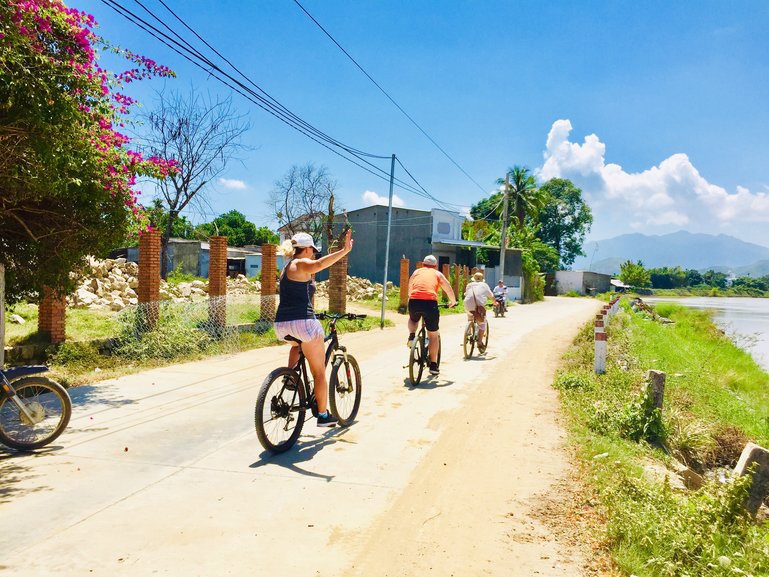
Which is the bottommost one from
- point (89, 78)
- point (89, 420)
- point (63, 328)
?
point (89, 420)

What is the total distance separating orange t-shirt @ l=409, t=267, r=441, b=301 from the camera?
923 cm

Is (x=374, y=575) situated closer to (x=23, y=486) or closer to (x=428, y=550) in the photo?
(x=428, y=550)

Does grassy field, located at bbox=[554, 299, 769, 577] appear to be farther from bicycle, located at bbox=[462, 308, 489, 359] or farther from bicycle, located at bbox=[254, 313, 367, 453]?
bicycle, located at bbox=[254, 313, 367, 453]

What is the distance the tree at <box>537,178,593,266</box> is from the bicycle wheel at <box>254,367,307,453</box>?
7057 cm

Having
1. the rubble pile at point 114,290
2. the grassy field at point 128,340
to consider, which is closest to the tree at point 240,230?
the rubble pile at point 114,290

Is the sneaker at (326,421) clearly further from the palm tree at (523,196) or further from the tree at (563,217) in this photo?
the tree at (563,217)

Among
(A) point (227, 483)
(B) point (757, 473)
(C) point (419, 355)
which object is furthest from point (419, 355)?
(B) point (757, 473)

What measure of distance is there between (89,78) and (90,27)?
0.83m

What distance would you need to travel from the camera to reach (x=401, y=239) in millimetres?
42344

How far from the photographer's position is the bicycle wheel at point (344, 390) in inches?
242

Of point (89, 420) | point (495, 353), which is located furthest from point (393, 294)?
point (89, 420)

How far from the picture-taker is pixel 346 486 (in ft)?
15.6

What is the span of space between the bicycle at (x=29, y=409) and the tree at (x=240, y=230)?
62541mm

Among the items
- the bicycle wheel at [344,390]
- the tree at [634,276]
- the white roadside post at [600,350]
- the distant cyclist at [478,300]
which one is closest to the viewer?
the bicycle wheel at [344,390]
